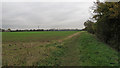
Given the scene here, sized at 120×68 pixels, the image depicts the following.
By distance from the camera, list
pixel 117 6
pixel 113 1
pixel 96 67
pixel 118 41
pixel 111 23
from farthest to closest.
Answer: pixel 111 23 < pixel 118 41 < pixel 113 1 < pixel 117 6 < pixel 96 67

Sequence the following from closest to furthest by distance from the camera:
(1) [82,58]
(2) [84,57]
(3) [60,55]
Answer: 1. (1) [82,58]
2. (2) [84,57]
3. (3) [60,55]

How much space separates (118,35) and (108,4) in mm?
3874

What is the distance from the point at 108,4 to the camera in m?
11.4

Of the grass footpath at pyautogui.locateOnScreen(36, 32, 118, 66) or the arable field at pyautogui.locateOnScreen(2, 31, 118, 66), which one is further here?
the arable field at pyautogui.locateOnScreen(2, 31, 118, 66)

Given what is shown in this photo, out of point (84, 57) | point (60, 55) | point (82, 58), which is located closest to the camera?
point (82, 58)

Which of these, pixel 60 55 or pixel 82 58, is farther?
pixel 60 55

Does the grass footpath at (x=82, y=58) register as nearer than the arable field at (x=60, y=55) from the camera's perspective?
Yes

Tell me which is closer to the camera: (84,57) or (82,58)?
(82,58)

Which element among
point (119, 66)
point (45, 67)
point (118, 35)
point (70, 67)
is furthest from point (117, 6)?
point (45, 67)

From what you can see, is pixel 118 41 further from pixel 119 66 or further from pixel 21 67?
pixel 21 67

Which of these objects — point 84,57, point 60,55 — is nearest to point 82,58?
point 84,57

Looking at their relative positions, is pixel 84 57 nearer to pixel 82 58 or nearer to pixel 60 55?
pixel 82 58

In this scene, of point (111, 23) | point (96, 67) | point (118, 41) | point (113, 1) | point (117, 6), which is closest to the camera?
point (96, 67)

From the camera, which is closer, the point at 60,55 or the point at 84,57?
the point at 84,57
